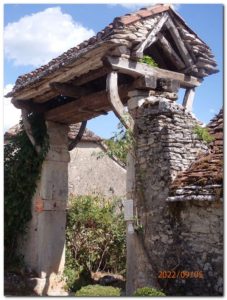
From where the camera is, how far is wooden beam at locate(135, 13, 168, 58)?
6.81 metres

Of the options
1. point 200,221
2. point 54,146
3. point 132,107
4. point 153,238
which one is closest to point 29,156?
point 54,146

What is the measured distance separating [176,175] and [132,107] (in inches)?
55.4

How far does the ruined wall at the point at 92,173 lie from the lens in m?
13.7

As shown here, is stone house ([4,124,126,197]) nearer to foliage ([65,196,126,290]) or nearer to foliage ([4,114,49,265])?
foliage ([65,196,126,290])

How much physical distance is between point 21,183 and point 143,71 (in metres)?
3.89

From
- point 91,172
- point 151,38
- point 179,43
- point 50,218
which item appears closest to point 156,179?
point 151,38

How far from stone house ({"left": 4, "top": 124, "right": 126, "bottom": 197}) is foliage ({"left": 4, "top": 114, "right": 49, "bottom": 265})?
157 inches

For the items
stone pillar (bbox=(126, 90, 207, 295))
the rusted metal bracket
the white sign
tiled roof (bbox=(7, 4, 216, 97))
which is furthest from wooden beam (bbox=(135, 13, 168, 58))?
the rusted metal bracket

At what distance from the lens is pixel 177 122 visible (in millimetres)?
6645

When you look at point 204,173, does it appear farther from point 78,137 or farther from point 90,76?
point 78,137

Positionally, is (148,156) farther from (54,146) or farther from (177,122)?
(54,146)

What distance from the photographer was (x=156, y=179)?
660 centimetres

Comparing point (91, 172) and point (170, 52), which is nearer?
point (170, 52)

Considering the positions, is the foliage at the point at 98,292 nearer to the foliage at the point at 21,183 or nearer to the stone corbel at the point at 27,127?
the foliage at the point at 21,183
